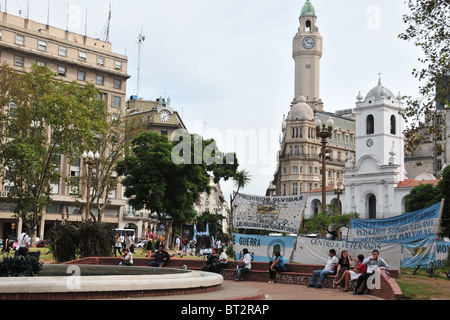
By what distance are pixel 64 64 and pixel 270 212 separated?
50124mm

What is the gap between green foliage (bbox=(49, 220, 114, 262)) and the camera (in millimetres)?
21641

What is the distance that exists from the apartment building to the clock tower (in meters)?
52.9

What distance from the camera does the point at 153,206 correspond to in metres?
44.9

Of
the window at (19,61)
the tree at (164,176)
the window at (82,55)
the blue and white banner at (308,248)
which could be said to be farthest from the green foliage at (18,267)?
the window at (82,55)

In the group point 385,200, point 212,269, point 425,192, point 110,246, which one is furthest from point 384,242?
point 385,200

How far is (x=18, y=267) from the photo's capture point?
37.3 ft

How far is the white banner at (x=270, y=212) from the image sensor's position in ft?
60.9

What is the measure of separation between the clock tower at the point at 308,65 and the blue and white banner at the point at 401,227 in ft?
311

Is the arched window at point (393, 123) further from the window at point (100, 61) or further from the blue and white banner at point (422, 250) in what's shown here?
the blue and white banner at point (422, 250)

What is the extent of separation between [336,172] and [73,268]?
9849cm

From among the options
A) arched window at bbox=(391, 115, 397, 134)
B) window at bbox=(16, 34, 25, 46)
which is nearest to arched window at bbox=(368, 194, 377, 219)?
arched window at bbox=(391, 115, 397, 134)

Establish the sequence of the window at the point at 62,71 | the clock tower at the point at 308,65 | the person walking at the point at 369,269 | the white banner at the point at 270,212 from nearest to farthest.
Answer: the person walking at the point at 369,269, the white banner at the point at 270,212, the window at the point at 62,71, the clock tower at the point at 308,65

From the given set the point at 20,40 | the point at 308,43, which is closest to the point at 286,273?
the point at 20,40
